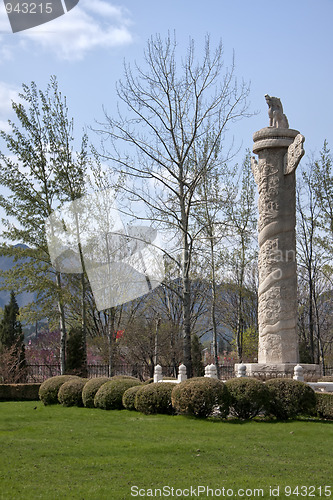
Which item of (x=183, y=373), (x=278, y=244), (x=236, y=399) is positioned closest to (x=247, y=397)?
(x=236, y=399)

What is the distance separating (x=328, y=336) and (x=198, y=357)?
15.8 m

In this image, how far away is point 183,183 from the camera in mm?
17719

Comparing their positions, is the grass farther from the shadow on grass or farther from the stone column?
the stone column

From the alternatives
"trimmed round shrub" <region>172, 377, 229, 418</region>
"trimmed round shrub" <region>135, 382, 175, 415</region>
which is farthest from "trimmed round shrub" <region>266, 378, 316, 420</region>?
"trimmed round shrub" <region>135, 382, 175, 415</region>

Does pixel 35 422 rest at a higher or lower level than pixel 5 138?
lower

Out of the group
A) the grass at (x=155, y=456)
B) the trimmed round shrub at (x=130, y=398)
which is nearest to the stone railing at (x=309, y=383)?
the grass at (x=155, y=456)

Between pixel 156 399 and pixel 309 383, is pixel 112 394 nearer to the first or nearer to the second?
pixel 156 399

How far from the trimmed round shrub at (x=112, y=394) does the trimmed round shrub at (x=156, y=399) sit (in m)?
1.21

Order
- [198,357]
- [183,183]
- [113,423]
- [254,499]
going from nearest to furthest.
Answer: [254,499] → [113,423] → [183,183] → [198,357]

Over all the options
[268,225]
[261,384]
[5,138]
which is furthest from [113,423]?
[5,138]

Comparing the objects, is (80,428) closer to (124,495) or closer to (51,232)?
(124,495)

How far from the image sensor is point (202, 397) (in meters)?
11.3

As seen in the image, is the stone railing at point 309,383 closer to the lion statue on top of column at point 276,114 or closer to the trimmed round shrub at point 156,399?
the trimmed round shrub at point 156,399

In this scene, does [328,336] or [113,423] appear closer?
[113,423]
